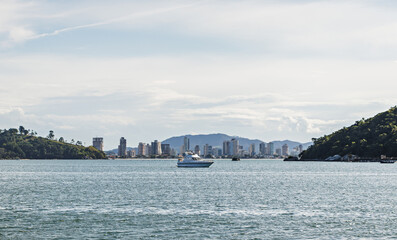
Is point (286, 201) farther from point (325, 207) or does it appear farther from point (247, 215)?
point (247, 215)

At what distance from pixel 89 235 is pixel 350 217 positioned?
107ft

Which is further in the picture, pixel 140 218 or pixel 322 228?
pixel 140 218

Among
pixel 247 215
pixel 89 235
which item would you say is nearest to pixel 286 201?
pixel 247 215

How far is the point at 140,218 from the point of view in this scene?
6444 centimetres

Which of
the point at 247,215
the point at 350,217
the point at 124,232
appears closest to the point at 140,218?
the point at 124,232

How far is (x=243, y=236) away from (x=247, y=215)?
48.6ft

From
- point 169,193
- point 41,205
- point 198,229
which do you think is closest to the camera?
point 198,229

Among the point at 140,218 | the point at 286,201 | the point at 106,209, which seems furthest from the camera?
the point at 286,201

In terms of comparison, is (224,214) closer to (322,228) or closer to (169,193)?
(322,228)

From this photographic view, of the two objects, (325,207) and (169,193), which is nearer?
(325,207)

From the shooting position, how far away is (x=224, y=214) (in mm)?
68125

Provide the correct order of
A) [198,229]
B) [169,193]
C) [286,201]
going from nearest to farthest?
[198,229]
[286,201]
[169,193]

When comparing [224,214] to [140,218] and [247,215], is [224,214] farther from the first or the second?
[140,218]

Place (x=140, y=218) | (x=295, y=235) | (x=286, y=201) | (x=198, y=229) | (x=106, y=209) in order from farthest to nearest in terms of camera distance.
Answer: (x=286, y=201) → (x=106, y=209) → (x=140, y=218) → (x=198, y=229) → (x=295, y=235)
